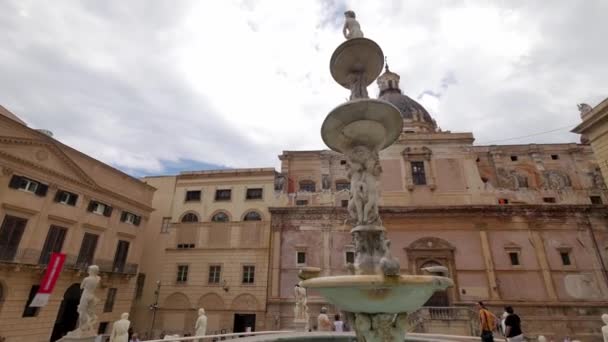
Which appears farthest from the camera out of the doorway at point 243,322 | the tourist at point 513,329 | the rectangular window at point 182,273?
the rectangular window at point 182,273

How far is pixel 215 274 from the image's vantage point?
21953mm

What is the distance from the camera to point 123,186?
22.3 meters

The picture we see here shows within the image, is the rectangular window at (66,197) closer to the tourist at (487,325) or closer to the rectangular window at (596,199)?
the tourist at (487,325)

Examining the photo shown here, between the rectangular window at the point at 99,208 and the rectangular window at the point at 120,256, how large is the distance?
7.63ft

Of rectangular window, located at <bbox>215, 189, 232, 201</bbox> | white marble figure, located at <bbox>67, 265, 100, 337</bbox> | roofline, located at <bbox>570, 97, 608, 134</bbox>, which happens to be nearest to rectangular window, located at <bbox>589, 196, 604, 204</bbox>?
roofline, located at <bbox>570, 97, 608, 134</bbox>

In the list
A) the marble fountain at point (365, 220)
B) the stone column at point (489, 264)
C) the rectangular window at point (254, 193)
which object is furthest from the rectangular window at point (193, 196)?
the stone column at point (489, 264)

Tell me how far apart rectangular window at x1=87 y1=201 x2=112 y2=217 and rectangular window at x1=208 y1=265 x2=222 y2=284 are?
26.6 ft

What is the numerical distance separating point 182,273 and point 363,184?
20922 millimetres

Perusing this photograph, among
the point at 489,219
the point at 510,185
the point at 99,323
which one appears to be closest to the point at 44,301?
the point at 99,323

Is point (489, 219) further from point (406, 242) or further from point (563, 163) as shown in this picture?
point (563, 163)

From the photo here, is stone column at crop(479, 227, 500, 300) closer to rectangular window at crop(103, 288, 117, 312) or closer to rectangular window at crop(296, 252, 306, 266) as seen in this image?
rectangular window at crop(296, 252, 306, 266)

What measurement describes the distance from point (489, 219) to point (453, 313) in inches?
288

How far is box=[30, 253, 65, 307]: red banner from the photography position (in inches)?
623

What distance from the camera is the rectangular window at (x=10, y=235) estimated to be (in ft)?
49.5
